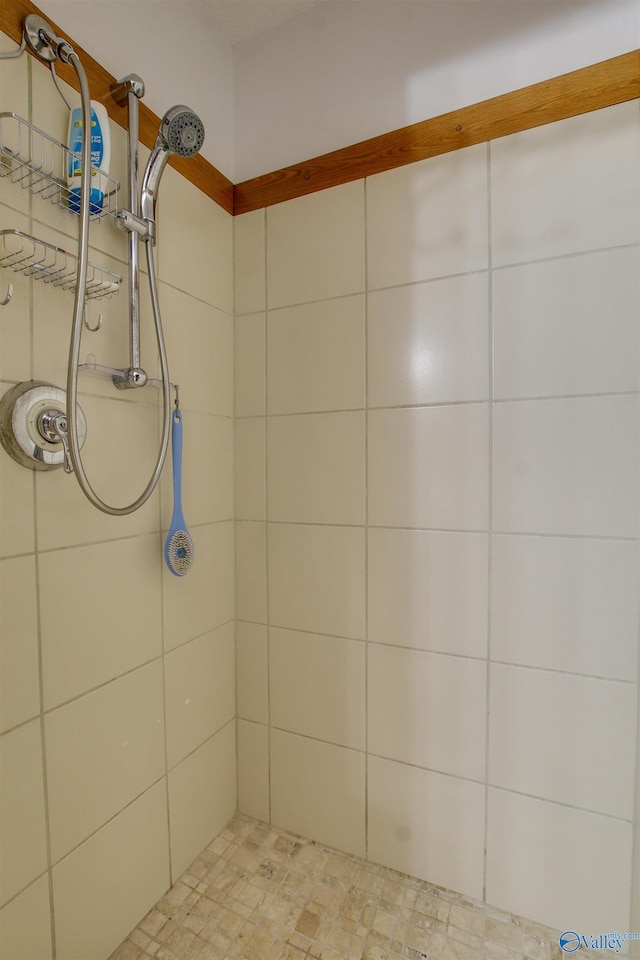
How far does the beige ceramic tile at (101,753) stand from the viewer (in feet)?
2.62

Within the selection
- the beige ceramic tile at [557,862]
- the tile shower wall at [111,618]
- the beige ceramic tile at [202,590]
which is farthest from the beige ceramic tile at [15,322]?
the beige ceramic tile at [557,862]

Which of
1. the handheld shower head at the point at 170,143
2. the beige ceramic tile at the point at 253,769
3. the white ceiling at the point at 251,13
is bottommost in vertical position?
the beige ceramic tile at the point at 253,769

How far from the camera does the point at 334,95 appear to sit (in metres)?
1.10

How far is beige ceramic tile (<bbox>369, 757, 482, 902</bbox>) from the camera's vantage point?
Answer: 3.27 feet

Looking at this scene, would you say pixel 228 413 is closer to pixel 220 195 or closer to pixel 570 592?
pixel 220 195

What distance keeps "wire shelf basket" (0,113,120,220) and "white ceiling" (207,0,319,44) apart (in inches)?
27.1

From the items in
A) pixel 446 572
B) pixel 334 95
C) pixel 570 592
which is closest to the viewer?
pixel 570 592

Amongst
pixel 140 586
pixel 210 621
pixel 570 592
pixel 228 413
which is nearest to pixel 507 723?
pixel 570 592

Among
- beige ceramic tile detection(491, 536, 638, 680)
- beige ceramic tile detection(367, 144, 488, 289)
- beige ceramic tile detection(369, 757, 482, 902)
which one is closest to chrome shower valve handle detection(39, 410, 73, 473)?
beige ceramic tile detection(367, 144, 488, 289)

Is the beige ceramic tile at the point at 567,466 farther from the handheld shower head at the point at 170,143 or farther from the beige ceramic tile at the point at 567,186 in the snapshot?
the handheld shower head at the point at 170,143

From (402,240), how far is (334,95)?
42cm

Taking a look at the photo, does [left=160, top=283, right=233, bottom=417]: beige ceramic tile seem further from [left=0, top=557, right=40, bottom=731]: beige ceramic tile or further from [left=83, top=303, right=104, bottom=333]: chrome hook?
[left=0, top=557, right=40, bottom=731]: beige ceramic tile

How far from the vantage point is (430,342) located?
1.01 metres

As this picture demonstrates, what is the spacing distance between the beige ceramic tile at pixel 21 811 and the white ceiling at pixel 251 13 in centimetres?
159
